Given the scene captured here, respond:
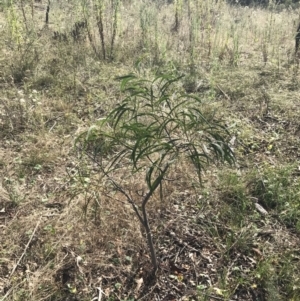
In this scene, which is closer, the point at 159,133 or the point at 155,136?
the point at 159,133

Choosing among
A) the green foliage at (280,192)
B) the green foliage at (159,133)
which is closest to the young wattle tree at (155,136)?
the green foliage at (159,133)

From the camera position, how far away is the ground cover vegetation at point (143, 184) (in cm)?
174

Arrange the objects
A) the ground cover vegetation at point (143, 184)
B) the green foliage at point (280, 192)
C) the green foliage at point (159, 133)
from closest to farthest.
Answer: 1. the green foliage at point (159, 133)
2. the ground cover vegetation at point (143, 184)
3. the green foliage at point (280, 192)

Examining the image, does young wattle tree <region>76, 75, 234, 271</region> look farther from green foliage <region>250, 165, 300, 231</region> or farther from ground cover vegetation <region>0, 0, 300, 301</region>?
green foliage <region>250, 165, 300, 231</region>

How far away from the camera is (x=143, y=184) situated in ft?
8.07

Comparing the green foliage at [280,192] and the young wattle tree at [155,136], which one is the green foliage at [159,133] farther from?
the green foliage at [280,192]

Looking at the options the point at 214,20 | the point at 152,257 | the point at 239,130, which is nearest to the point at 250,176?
the point at 239,130

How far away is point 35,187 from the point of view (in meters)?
2.56

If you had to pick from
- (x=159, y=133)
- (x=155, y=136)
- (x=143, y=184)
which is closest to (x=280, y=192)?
(x=143, y=184)

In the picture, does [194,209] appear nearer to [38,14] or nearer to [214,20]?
[214,20]

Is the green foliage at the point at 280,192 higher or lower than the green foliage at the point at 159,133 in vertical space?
lower

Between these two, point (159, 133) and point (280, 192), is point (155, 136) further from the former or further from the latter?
point (280, 192)

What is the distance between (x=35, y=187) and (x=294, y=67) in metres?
3.92

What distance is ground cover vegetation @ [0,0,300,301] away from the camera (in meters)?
1.74
